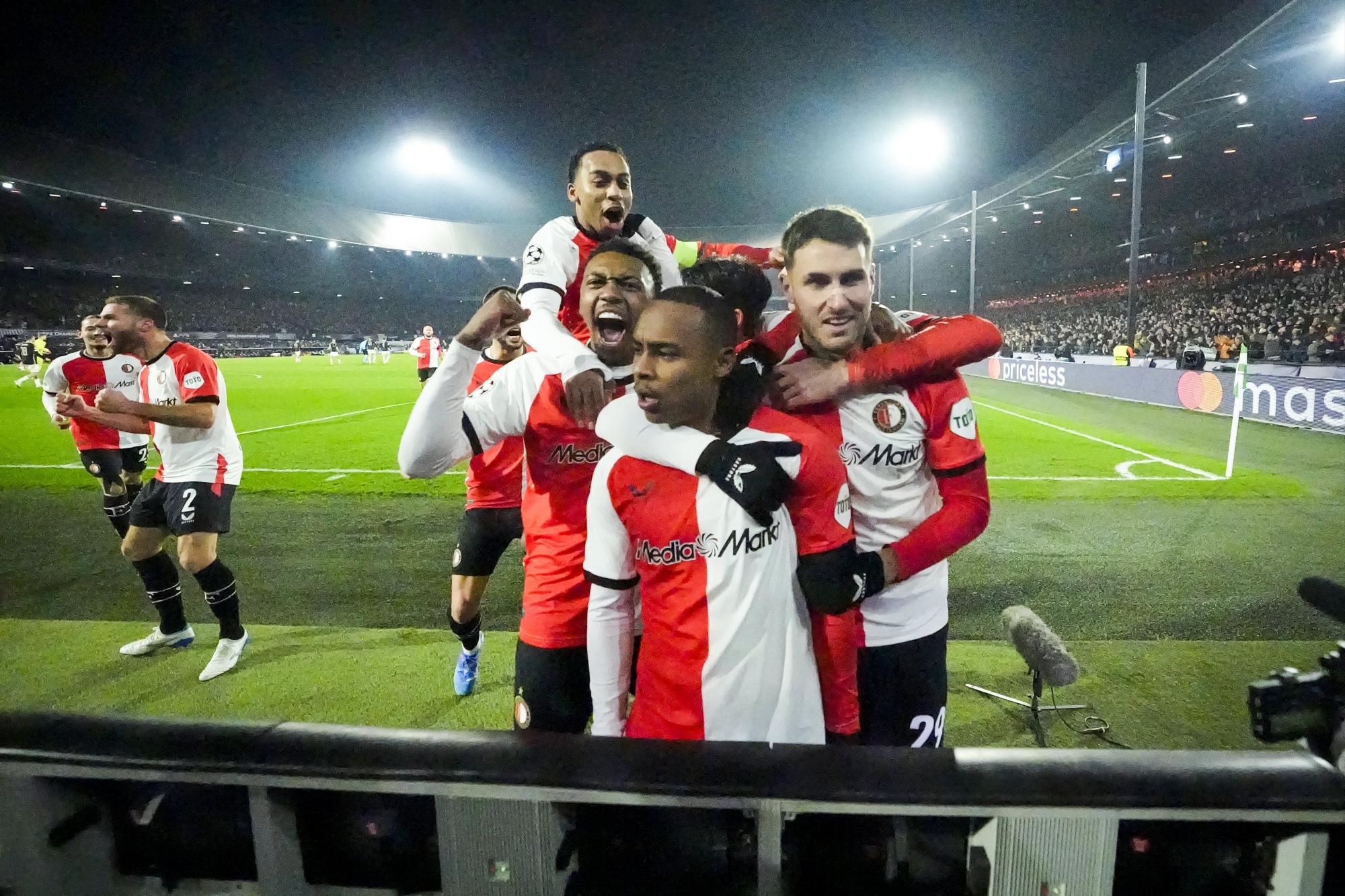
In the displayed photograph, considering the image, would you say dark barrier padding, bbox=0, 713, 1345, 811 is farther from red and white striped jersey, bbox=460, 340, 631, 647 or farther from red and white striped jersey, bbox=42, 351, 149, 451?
red and white striped jersey, bbox=42, 351, 149, 451

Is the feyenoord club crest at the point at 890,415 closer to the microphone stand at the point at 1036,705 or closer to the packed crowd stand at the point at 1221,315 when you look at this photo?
the microphone stand at the point at 1036,705

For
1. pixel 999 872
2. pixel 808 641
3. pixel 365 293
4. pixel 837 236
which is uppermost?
pixel 365 293

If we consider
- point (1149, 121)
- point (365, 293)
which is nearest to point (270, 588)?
point (1149, 121)

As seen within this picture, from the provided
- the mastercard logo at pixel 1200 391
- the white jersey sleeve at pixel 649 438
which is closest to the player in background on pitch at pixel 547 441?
the white jersey sleeve at pixel 649 438

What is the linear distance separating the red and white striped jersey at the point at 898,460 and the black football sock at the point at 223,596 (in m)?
3.85

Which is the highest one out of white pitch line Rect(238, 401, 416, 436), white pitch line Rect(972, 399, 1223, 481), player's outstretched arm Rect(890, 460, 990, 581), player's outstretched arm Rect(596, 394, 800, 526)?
player's outstretched arm Rect(596, 394, 800, 526)

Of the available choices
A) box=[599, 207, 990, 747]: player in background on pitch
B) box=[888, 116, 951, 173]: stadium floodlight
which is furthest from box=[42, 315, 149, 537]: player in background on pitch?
box=[888, 116, 951, 173]: stadium floodlight

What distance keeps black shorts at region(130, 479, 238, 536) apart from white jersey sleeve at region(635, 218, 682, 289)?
3.10 m

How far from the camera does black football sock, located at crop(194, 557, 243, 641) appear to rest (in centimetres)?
420

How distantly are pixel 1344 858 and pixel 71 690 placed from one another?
5.24 metres

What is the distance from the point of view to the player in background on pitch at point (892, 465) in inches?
70.7

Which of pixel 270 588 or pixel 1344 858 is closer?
pixel 1344 858

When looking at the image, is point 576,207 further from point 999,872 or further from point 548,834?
point 999,872

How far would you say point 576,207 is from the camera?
2.70 m
